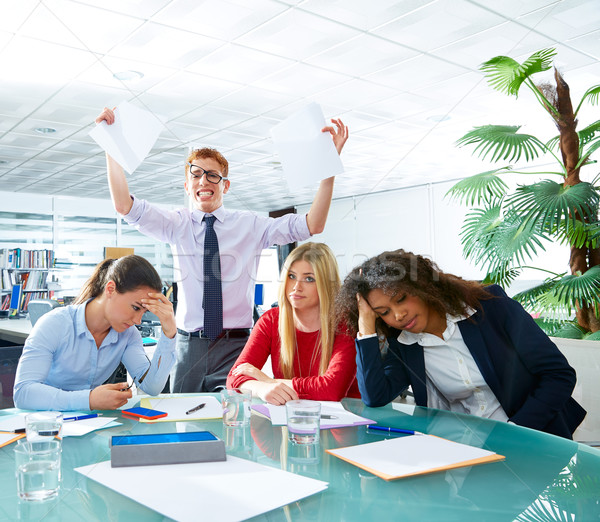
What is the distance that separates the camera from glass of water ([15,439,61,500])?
781 mm

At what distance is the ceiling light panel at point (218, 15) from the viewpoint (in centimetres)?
299

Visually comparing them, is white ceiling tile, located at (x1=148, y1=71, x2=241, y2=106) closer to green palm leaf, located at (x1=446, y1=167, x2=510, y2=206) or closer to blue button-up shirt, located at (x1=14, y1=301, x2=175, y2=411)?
green palm leaf, located at (x1=446, y1=167, x2=510, y2=206)

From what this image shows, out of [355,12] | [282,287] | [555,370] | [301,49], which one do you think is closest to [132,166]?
[282,287]

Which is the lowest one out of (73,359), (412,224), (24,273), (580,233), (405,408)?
(405,408)

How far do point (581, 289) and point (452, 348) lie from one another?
125 centimetres

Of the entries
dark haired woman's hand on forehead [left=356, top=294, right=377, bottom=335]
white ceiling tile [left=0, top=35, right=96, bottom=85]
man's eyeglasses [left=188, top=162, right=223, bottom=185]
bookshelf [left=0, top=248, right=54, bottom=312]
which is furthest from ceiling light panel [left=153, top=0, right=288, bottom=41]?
bookshelf [left=0, top=248, right=54, bottom=312]

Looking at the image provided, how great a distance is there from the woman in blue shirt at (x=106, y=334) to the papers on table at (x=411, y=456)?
0.80m

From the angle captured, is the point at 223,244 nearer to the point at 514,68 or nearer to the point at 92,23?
the point at 514,68

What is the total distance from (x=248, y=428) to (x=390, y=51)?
3.22 meters

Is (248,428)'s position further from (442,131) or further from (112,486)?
(442,131)

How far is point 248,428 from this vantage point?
1.18 m

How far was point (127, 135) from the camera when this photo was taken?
172cm

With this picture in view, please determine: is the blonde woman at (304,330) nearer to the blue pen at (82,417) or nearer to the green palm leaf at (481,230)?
the blue pen at (82,417)

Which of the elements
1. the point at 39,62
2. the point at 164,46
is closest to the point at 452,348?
the point at 164,46
